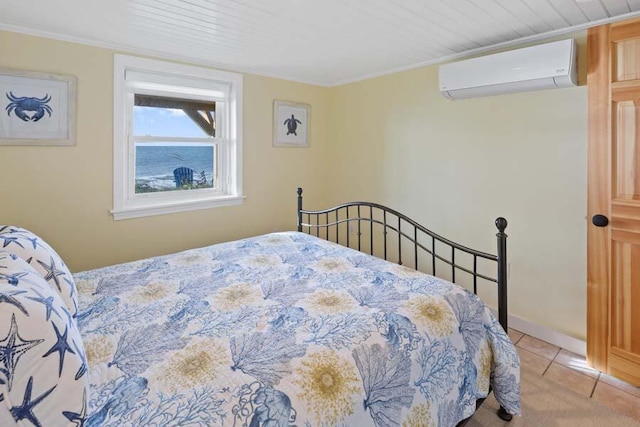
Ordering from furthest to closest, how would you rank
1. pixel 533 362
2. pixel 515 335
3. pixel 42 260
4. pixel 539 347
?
pixel 515 335 → pixel 539 347 → pixel 533 362 → pixel 42 260

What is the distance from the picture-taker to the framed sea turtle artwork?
11.6ft

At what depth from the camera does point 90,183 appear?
101 inches

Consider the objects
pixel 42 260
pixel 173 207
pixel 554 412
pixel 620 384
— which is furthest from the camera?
pixel 173 207

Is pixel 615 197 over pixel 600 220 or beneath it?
over

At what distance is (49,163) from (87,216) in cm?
42

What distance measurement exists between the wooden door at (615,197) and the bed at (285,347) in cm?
90

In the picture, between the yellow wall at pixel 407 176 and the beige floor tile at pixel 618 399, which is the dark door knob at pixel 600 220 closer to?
the yellow wall at pixel 407 176

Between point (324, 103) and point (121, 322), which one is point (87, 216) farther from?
point (324, 103)

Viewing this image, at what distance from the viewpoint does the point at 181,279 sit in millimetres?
1925

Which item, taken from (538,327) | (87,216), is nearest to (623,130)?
(538,327)

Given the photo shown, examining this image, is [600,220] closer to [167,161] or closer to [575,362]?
[575,362]

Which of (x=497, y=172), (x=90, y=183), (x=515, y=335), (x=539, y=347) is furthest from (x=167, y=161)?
(x=539, y=347)

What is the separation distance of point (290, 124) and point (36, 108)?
2.02 metres

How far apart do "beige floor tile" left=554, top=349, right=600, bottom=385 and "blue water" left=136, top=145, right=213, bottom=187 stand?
3022 mm
